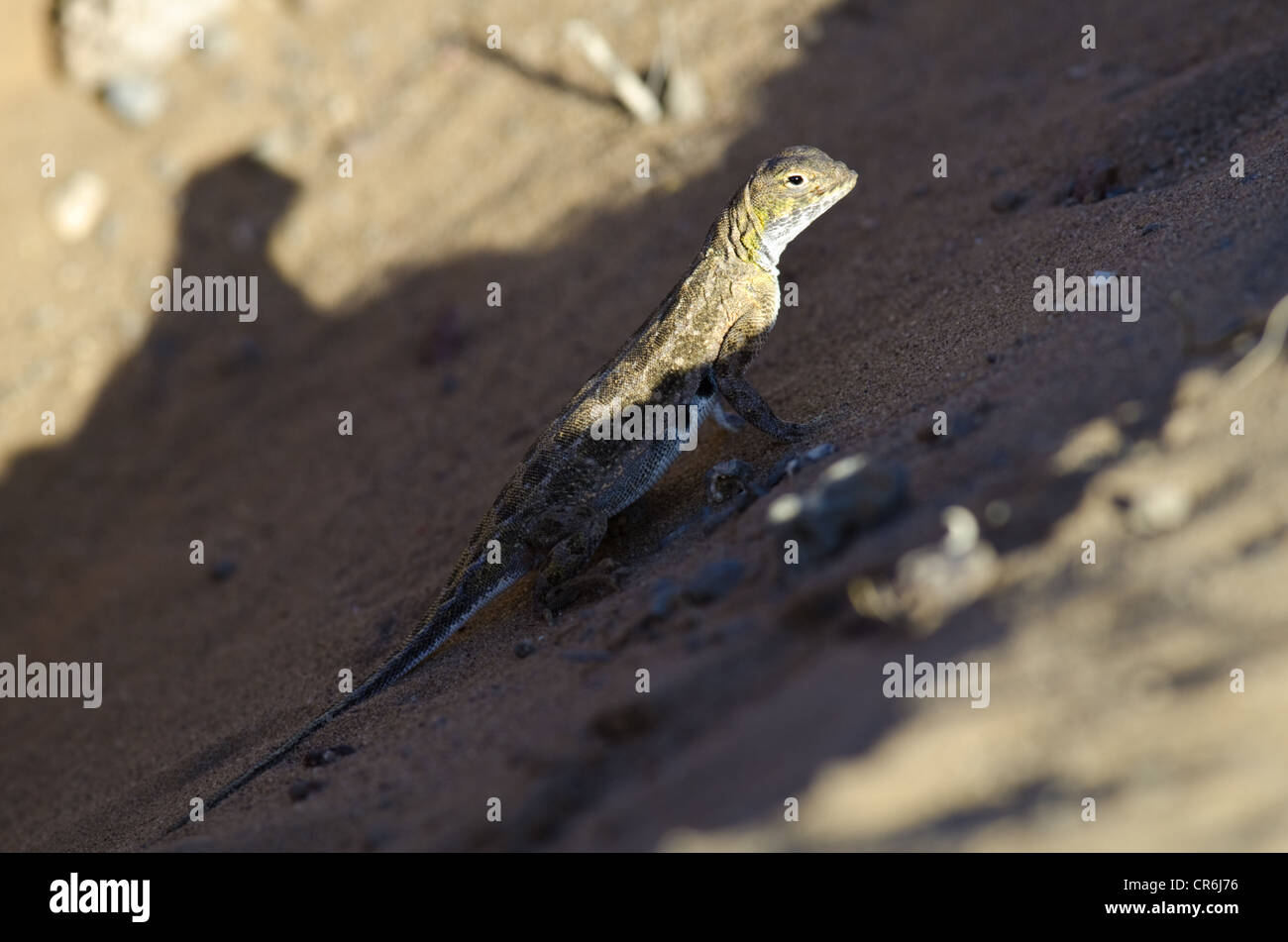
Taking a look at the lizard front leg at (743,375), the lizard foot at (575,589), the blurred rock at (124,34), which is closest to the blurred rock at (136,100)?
the blurred rock at (124,34)

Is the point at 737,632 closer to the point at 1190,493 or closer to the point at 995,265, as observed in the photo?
the point at 1190,493

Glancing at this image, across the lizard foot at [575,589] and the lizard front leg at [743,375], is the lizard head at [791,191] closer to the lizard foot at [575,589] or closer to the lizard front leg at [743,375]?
the lizard front leg at [743,375]

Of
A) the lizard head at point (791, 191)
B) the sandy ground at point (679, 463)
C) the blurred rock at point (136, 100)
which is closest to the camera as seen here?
the sandy ground at point (679, 463)

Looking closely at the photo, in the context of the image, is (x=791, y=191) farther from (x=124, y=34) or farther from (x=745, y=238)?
(x=124, y=34)

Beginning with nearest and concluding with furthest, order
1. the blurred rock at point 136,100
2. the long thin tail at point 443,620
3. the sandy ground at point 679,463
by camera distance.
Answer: the sandy ground at point 679,463 → the long thin tail at point 443,620 → the blurred rock at point 136,100

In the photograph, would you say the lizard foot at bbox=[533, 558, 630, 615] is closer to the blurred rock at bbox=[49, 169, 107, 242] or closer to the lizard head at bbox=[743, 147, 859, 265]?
the lizard head at bbox=[743, 147, 859, 265]

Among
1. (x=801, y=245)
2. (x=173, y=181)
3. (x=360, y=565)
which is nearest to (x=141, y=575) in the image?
(x=360, y=565)

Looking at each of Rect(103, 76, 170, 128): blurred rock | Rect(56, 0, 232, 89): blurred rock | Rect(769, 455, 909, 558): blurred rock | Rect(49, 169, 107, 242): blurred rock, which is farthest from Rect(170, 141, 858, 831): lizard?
Rect(56, 0, 232, 89): blurred rock
